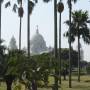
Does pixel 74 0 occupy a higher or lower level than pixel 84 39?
higher

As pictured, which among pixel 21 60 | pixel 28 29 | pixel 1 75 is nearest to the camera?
pixel 21 60

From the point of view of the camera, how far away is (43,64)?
1041 inches

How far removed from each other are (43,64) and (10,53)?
1056 centimetres

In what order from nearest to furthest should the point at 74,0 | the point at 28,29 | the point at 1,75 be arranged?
1. the point at 1,75
2. the point at 28,29
3. the point at 74,0

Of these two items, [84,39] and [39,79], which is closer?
[39,79]

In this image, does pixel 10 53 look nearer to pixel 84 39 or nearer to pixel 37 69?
pixel 37 69

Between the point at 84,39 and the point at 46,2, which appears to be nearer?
the point at 46,2

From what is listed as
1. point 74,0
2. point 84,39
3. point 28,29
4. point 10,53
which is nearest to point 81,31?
point 84,39

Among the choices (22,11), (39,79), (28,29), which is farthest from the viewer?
(22,11)

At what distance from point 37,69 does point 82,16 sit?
3774cm

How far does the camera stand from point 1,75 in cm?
3616

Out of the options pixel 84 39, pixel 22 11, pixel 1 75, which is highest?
pixel 22 11

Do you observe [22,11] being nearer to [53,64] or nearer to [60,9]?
[60,9]

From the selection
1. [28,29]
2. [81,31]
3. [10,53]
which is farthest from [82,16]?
[10,53]
